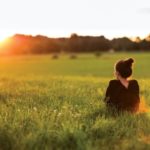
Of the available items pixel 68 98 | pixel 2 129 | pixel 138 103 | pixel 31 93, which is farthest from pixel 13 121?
pixel 31 93

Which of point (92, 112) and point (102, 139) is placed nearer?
point (102, 139)

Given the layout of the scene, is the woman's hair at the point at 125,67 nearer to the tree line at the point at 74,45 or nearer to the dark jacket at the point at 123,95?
the dark jacket at the point at 123,95

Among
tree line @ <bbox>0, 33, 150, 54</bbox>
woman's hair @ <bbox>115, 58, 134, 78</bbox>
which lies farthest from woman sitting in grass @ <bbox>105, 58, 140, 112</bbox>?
tree line @ <bbox>0, 33, 150, 54</bbox>

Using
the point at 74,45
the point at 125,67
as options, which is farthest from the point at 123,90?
the point at 74,45

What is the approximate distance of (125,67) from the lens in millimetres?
8789

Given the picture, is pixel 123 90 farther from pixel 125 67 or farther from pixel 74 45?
pixel 74 45

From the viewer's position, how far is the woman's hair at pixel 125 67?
8766mm

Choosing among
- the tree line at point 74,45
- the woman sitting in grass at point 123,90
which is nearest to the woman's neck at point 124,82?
the woman sitting in grass at point 123,90

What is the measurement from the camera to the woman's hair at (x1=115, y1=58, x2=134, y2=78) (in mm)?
8766

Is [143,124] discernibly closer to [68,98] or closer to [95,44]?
[68,98]

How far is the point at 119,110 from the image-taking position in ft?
29.0

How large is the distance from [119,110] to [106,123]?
4.79ft

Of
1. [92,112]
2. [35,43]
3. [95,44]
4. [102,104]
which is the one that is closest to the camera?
[92,112]

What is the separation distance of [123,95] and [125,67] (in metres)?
0.52
